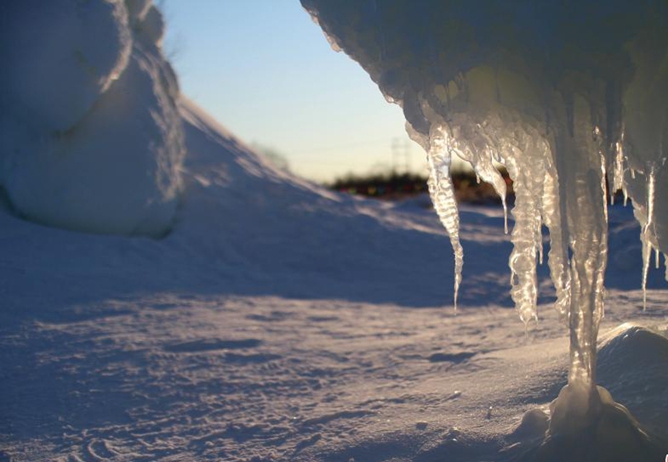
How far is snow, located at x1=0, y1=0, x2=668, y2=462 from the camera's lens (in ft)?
9.05

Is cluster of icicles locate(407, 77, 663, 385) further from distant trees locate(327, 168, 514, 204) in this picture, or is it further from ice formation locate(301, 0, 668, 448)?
distant trees locate(327, 168, 514, 204)

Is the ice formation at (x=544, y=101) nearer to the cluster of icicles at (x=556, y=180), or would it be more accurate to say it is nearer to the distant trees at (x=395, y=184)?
the cluster of icicles at (x=556, y=180)

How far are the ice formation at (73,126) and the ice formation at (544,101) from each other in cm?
461

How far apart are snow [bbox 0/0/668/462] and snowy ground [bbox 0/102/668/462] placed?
0.06ft

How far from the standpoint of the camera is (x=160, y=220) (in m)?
6.98

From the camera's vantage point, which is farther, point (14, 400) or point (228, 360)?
point (228, 360)

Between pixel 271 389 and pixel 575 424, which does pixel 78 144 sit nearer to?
pixel 271 389

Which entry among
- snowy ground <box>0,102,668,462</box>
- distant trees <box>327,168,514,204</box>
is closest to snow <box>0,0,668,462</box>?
snowy ground <box>0,102,668,462</box>

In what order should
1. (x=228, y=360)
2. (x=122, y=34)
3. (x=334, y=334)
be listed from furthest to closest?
(x=122, y=34)
(x=334, y=334)
(x=228, y=360)

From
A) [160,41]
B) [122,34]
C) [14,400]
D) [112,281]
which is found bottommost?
[14,400]

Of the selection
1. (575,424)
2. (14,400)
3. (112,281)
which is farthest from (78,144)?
(575,424)

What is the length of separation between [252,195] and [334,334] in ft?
12.6

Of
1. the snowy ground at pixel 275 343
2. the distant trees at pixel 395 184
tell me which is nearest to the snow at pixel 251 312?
the snowy ground at pixel 275 343

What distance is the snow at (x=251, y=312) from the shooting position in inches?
109
